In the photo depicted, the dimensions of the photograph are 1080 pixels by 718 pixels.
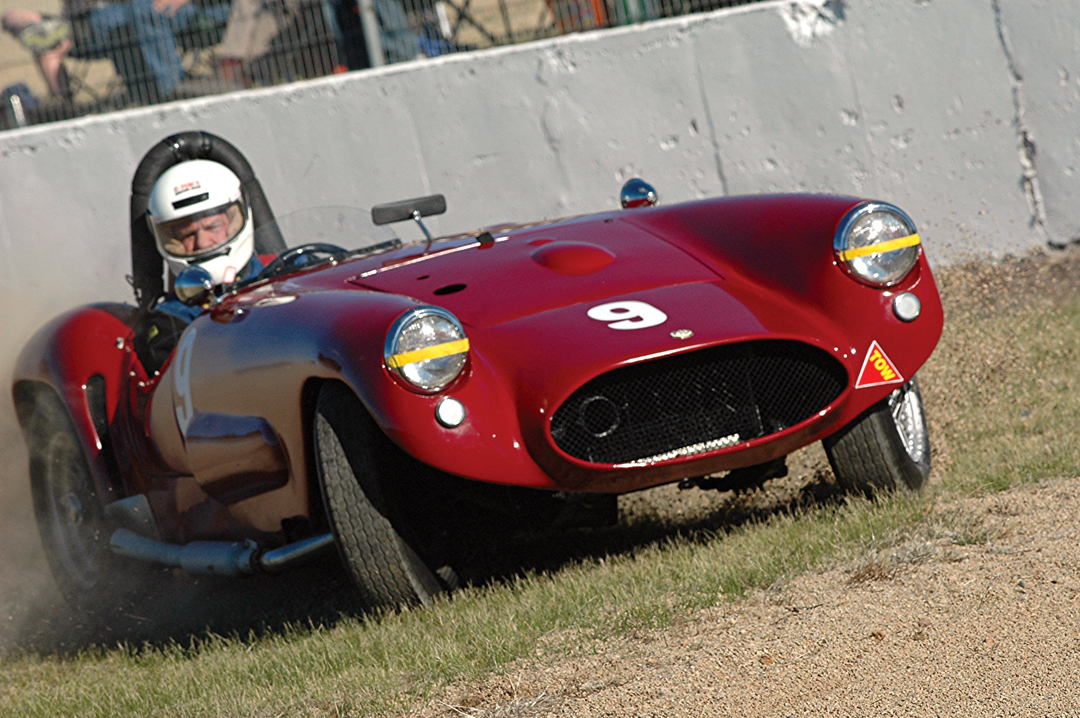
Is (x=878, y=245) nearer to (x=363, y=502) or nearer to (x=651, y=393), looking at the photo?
(x=651, y=393)

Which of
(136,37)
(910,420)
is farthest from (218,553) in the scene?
(136,37)

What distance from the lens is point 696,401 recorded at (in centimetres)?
321

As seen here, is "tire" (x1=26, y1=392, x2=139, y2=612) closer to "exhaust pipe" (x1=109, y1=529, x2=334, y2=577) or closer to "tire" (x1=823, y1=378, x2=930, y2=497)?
"exhaust pipe" (x1=109, y1=529, x2=334, y2=577)

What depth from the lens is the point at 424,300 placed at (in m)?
3.50

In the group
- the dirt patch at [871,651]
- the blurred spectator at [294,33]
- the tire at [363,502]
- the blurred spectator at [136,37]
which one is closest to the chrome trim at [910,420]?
the dirt patch at [871,651]

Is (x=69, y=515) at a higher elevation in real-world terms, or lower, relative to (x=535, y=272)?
lower

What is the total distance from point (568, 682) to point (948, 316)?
14.4 ft

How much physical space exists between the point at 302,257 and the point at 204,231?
0.74 meters

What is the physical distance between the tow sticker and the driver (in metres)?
2.60

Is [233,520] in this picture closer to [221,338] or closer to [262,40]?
[221,338]

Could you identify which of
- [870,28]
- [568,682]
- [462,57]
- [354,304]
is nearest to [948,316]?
[870,28]

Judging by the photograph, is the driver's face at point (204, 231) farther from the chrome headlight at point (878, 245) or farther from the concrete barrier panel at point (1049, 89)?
the concrete barrier panel at point (1049, 89)

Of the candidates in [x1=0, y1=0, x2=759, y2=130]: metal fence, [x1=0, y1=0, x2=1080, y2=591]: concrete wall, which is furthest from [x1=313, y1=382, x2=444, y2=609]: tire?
[x1=0, y1=0, x2=759, y2=130]: metal fence

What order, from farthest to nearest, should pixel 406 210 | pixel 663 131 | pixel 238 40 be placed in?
pixel 238 40, pixel 663 131, pixel 406 210
